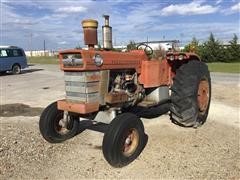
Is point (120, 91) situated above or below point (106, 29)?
below

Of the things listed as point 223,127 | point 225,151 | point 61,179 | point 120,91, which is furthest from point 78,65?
point 223,127

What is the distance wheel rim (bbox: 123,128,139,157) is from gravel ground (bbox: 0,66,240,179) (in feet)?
0.59

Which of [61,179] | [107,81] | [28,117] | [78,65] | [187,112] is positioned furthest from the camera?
[28,117]

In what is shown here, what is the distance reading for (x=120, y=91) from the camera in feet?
18.9

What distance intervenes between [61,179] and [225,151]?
2.66 m

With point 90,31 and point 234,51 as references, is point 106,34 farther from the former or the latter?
point 234,51

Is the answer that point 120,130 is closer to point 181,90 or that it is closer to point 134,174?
point 134,174

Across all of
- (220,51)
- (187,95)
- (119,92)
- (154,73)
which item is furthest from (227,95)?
(220,51)

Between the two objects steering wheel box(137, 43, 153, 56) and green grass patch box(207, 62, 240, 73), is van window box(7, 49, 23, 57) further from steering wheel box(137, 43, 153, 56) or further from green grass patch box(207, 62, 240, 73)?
steering wheel box(137, 43, 153, 56)

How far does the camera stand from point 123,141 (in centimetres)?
491

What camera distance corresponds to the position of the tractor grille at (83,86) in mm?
5148

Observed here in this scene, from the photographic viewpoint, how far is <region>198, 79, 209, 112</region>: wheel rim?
6.94m

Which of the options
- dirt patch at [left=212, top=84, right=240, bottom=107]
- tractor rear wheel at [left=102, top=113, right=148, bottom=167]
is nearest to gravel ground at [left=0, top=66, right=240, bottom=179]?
tractor rear wheel at [left=102, top=113, right=148, bottom=167]

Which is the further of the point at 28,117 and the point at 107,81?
the point at 28,117
